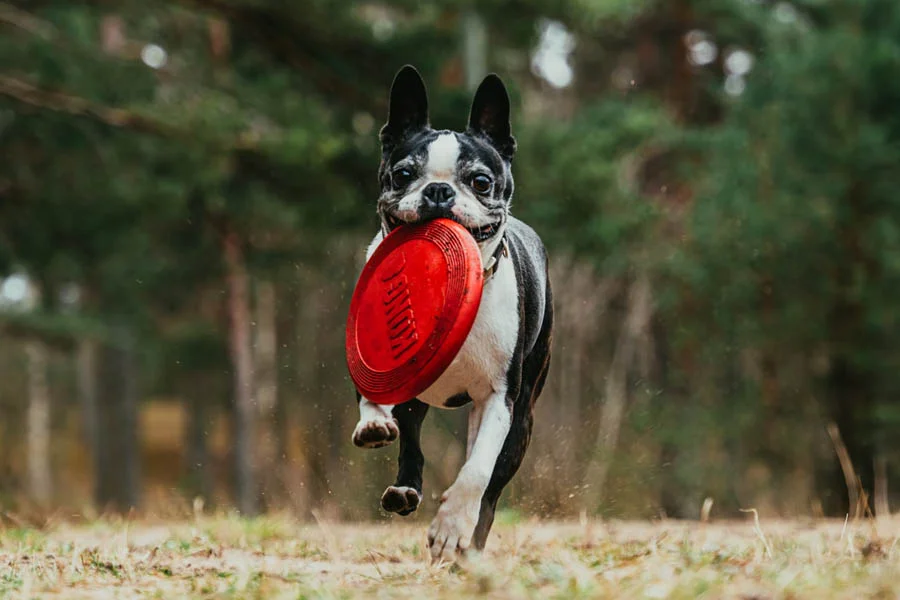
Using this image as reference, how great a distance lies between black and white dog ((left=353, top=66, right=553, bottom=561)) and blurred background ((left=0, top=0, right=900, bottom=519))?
3093 millimetres

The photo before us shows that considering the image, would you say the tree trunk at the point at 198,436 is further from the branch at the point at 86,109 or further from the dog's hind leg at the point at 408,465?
the dog's hind leg at the point at 408,465

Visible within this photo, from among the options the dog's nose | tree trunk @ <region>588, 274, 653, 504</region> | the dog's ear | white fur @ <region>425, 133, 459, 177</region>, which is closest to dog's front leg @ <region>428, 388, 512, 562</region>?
the dog's nose

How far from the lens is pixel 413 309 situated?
479 cm

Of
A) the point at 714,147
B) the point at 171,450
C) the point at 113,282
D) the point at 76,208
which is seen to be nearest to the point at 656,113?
the point at 714,147

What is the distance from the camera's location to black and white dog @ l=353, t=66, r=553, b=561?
459 cm

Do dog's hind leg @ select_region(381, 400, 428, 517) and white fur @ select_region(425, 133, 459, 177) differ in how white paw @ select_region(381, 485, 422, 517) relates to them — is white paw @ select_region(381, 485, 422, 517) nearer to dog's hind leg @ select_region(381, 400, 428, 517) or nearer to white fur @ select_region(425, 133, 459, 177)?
dog's hind leg @ select_region(381, 400, 428, 517)

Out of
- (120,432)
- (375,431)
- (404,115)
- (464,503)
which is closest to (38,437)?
(120,432)

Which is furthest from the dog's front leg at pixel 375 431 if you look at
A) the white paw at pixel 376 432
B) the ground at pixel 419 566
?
the ground at pixel 419 566

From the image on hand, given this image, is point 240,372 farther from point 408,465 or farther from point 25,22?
point 408,465

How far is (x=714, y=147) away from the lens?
17.7 meters

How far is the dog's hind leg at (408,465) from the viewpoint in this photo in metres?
4.63

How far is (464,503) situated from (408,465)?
0.48m

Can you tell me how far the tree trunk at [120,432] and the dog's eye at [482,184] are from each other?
16.2 meters

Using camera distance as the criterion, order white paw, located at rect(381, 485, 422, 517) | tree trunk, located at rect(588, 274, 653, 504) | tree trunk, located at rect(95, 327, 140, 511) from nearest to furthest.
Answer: white paw, located at rect(381, 485, 422, 517) → tree trunk, located at rect(588, 274, 653, 504) → tree trunk, located at rect(95, 327, 140, 511)
